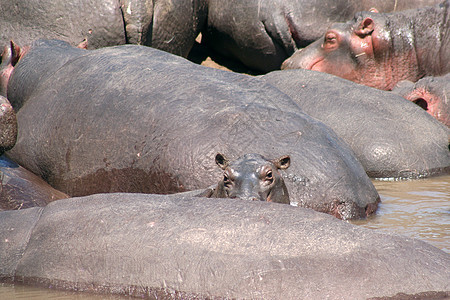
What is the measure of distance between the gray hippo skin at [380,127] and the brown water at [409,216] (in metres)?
0.17

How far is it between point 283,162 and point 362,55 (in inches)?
198

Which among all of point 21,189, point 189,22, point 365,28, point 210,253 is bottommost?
point 21,189

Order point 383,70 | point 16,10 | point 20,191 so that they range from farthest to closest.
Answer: point 383,70, point 16,10, point 20,191

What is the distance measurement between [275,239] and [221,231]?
26 cm

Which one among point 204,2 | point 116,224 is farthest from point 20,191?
point 204,2

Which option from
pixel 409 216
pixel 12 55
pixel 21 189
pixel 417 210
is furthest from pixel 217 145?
pixel 12 55

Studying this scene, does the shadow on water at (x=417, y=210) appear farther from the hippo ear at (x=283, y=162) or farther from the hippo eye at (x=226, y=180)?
the hippo eye at (x=226, y=180)

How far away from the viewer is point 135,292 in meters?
3.33

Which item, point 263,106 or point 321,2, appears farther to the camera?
point 321,2

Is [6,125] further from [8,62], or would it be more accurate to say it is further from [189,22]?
[189,22]

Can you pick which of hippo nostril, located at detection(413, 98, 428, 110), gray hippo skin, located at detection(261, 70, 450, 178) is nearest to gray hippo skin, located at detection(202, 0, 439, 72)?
hippo nostril, located at detection(413, 98, 428, 110)

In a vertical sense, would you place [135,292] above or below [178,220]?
below

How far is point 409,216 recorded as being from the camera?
5.36 meters

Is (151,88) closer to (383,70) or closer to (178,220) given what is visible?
(178,220)
